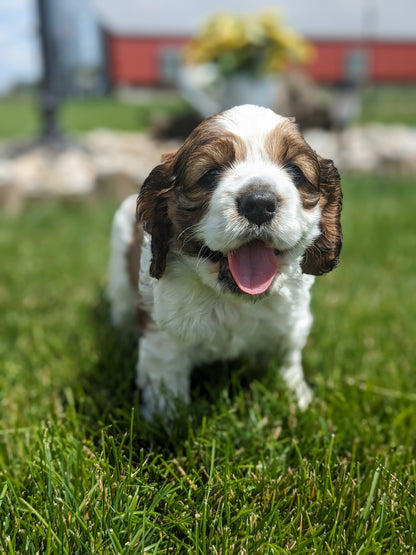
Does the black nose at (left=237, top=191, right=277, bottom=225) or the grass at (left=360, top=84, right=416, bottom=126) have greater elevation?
the grass at (left=360, top=84, right=416, bottom=126)

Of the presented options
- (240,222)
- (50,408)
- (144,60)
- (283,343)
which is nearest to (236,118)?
(240,222)

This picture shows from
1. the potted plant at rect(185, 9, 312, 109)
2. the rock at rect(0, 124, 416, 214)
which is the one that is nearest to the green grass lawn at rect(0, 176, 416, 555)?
the rock at rect(0, 124, 416, 214)

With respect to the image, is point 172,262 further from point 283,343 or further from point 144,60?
point 144,60

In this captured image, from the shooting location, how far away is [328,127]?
1467 cm

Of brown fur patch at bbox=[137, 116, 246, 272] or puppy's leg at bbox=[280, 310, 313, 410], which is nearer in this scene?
brown fur patch at bbox=[137, 116, 246, 272]

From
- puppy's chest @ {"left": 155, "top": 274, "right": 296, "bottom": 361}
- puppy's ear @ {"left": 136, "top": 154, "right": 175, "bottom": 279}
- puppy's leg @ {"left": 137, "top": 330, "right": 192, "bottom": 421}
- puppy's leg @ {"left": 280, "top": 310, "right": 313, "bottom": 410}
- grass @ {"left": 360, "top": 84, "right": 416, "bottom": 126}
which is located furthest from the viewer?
grass @ {"left": 360, "top": 84, "right": 416, "bottom": 126}

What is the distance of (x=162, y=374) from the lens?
2.72 meters

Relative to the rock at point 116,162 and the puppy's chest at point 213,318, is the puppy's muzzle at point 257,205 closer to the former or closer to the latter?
the puppy's chest at point 213,318

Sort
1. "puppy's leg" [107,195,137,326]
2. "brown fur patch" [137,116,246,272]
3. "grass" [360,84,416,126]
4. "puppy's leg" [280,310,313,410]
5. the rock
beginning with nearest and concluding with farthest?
"brown fur patch" [137,116,246,272] → "puppy's leg" [280,310,313,410] → "puppy's leg" [107,195,137,326] → the rock → "grass" [360,84,416,126]

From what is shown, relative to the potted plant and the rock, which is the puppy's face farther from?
the potted plant

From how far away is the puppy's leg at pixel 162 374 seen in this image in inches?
104

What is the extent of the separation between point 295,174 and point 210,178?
1.06 ft

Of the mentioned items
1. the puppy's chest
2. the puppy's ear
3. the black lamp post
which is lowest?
the puppy's chest

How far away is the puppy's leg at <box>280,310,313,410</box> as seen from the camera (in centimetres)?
279
